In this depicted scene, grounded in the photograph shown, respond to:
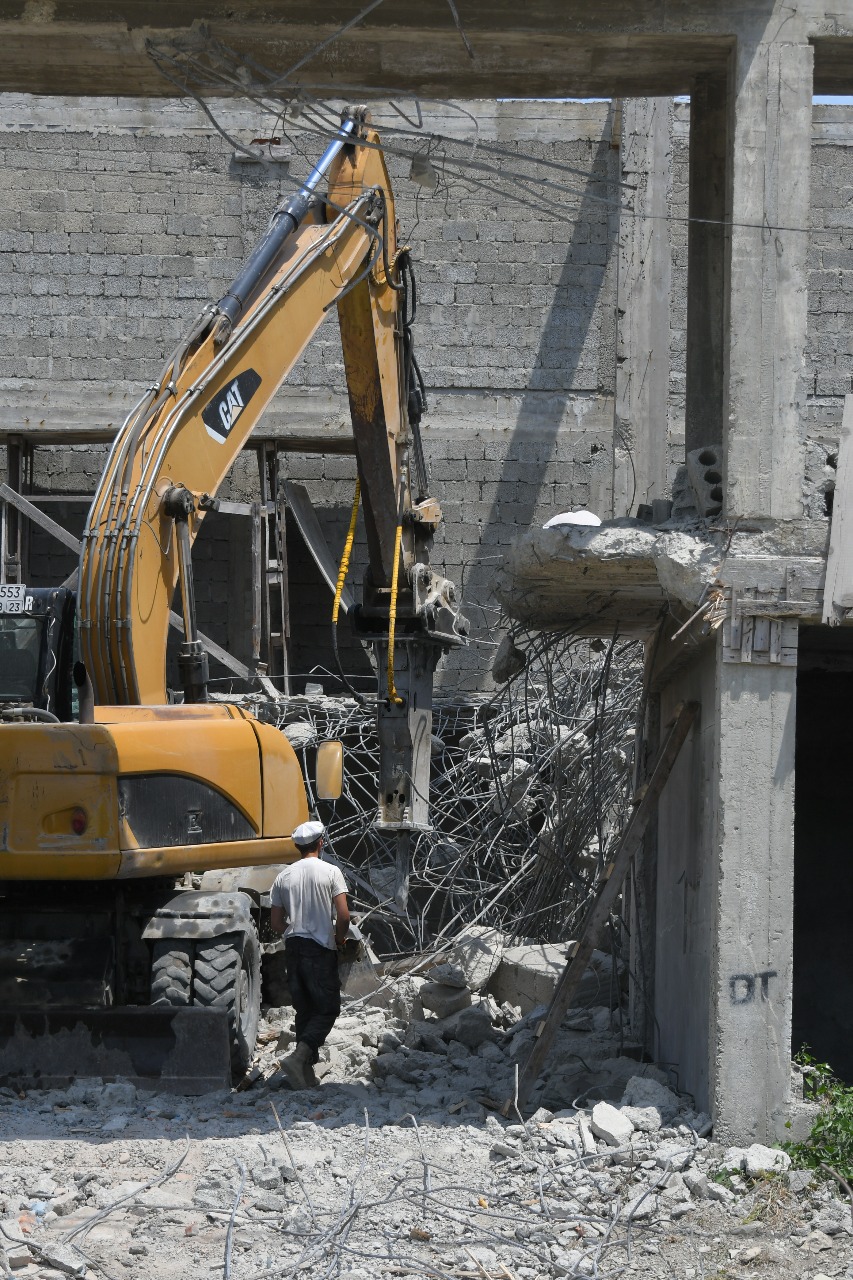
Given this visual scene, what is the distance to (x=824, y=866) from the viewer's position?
437 inches

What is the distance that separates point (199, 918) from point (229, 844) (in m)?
0.42

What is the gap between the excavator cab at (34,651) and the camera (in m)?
8.60

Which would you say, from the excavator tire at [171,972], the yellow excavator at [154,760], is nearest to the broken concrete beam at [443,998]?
the yellow excavator at [154,760]

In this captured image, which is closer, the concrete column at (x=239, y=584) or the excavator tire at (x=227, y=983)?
the excavator tire at (x=227, y=983)

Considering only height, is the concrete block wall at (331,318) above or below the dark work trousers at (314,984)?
above

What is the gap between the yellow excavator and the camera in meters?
7.67

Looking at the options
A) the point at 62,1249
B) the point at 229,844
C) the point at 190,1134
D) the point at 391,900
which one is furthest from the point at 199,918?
the point at 391,900

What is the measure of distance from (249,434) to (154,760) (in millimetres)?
2132

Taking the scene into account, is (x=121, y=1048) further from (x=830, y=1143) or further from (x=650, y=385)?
(x=650, y=385)

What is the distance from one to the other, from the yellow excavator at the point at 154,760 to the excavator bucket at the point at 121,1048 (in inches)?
0.4

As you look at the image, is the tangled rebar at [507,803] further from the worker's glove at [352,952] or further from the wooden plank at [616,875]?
the wooden plank at [616,875]

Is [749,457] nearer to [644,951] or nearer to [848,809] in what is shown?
[644,951]

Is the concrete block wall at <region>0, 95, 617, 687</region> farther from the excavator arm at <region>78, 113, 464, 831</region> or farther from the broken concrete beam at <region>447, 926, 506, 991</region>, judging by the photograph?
the excavator arm at <region>78, 113, 464, 831</region>

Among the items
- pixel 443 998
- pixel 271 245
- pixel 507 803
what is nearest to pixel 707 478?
pixel 271 245
